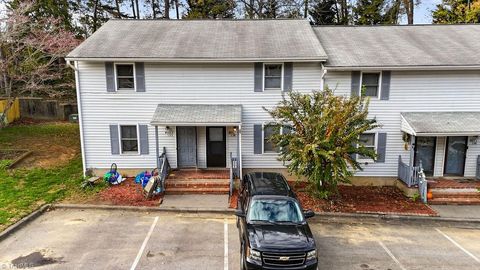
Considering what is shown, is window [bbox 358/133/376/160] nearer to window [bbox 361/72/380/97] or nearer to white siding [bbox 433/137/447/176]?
window [bbox 361/72/380/97]

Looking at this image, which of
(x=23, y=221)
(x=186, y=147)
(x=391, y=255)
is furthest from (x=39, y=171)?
(x=391, y=255)

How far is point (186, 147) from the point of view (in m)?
15.0

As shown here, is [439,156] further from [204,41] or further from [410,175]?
[204,41]

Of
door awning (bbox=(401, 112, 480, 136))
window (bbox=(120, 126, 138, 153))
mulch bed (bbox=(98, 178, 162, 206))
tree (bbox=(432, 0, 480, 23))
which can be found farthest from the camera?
tree (bbox=(432, 0, 480, 23))

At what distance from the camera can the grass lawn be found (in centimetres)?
1196

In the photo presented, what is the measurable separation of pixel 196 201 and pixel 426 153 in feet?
34.3

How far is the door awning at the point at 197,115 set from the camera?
13195 millimetres

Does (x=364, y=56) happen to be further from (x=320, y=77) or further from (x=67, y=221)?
(x=67, y=221)

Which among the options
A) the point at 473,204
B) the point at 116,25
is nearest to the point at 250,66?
the point at 116,25

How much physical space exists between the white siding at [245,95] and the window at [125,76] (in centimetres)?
34

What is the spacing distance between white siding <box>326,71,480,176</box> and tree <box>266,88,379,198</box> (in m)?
2.68

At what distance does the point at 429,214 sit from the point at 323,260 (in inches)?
221

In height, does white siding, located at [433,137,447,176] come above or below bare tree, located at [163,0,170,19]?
below

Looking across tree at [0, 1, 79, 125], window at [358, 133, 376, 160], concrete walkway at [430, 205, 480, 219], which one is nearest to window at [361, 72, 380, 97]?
window at [358, 133, 376, 160]
